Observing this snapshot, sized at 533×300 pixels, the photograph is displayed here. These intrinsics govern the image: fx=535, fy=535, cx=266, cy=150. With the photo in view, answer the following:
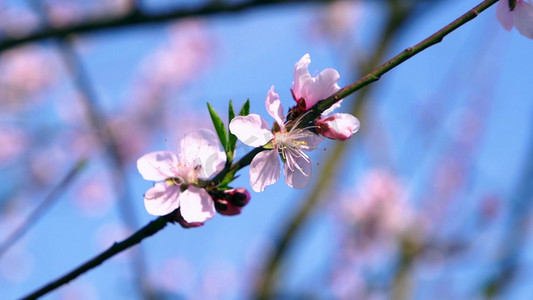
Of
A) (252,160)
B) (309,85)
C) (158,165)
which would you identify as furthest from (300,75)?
(158,165)

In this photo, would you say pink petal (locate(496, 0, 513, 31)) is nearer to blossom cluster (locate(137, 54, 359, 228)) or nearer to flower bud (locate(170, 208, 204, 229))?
blossom cluster (locate(137, 54, 359, 228))

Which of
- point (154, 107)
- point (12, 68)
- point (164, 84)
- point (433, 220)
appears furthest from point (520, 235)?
point (12, 68)

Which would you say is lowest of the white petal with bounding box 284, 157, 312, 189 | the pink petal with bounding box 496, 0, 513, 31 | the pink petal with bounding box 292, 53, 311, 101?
the white petal with bounding box 284, 157, 312, 189

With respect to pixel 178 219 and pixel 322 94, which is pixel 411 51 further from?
pixel 178 219

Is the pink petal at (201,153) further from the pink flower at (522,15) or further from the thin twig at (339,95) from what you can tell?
the pink flower at (522,15)

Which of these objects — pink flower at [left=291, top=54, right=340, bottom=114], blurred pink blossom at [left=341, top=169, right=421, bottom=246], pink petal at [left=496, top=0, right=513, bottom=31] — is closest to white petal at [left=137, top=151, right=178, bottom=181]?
pink flower at [left=291, top=54, right=340, bottom=114]

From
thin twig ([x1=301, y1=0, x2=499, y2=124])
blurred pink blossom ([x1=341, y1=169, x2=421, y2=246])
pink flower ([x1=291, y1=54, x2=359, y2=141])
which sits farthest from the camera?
blurred pink blossom ([x1=341, y1=169, x2=421, y2=246])

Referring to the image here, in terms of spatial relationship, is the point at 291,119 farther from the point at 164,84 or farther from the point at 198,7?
the point at 164,84
